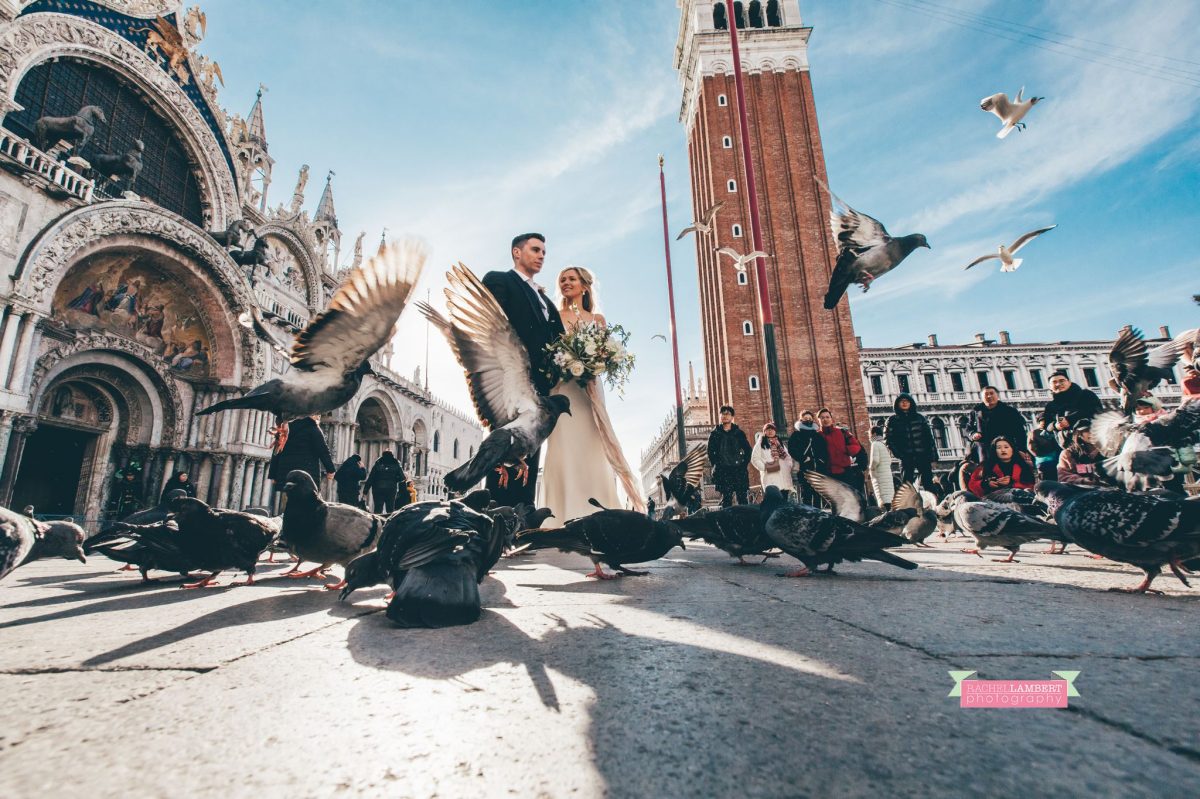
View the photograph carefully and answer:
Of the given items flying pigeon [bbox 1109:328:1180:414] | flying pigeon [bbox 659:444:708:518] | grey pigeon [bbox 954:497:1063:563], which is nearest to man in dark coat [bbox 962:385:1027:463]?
flying pigeon [bbox 1109:328:1180:414]

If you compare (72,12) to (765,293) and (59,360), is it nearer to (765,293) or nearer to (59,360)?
(59,360)

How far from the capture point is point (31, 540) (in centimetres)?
283

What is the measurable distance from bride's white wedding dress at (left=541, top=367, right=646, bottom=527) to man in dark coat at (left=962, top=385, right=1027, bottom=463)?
4.59m

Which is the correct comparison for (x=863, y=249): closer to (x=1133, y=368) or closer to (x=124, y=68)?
(x=1133, y=368)

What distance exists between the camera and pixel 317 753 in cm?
88

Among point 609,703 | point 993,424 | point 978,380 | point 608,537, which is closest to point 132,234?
point 608,537

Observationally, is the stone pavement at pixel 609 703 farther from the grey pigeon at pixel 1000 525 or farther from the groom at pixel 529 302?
the groom at pixel 529 302

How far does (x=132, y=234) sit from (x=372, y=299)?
13.6m

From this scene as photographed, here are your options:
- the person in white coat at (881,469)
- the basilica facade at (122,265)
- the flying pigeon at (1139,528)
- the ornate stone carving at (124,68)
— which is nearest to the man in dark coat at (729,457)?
the person in white coat at (881,469)

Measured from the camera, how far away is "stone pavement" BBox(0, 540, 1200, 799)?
0.78m

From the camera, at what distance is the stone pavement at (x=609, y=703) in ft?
2.55

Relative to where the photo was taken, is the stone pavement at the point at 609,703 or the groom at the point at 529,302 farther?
the groom at the point at 529,302

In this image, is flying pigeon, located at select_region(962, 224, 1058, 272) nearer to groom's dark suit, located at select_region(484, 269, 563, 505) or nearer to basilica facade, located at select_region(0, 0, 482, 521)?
groom's dark suit, located at select_region(484, 269, 563, 505)

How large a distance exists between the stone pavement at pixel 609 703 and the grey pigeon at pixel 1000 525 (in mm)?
2008
